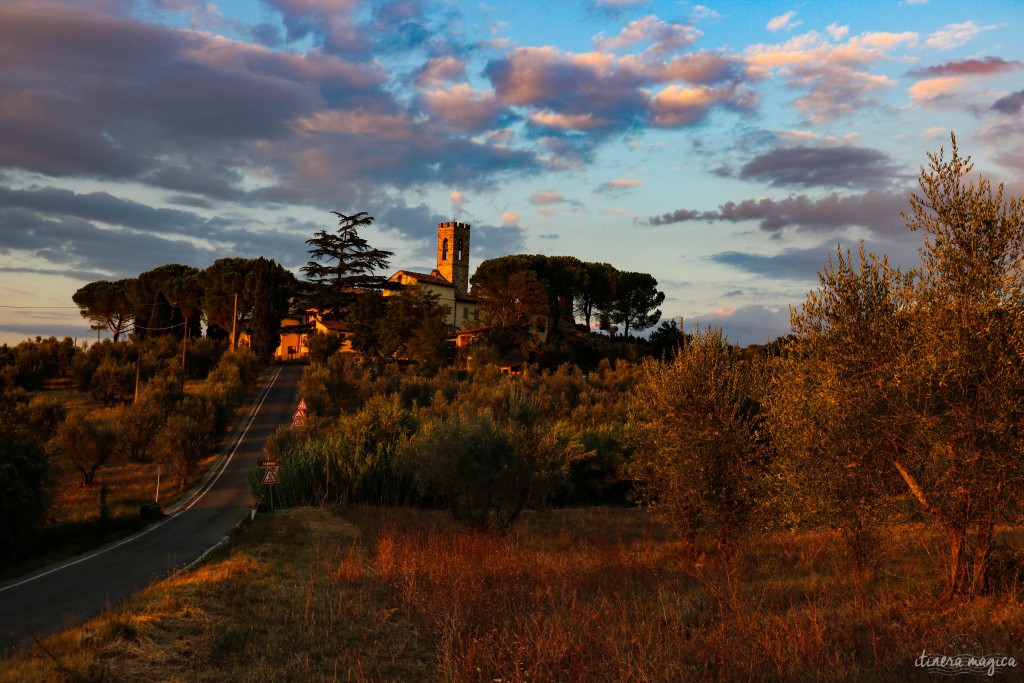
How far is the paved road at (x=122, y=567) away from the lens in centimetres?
1872

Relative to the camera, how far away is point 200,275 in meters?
107

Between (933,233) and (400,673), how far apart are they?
48.7ft

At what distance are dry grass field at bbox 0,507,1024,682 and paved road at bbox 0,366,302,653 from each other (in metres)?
2.63

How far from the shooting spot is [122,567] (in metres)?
26.1

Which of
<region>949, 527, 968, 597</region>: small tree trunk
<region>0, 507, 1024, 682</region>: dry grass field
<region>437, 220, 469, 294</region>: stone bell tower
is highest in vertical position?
<region>437, 220, 469, 294</region>: stone bell tower

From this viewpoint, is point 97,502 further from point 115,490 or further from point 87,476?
point 87,476

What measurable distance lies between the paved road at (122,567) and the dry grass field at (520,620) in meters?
2.63

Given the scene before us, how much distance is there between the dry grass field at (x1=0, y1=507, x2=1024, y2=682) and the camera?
470 inches

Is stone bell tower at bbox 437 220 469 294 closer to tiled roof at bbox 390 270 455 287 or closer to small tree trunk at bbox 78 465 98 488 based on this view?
tiled roof at bbox 390 270 455 287

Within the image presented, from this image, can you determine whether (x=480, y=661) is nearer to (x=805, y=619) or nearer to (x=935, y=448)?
(x=805, y=619)

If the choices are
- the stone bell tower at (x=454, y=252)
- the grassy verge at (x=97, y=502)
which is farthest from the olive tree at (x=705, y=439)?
the stone bell tower at (x=454, y=252)

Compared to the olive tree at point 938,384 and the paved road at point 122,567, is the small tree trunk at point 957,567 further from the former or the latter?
the paved road at point 122,567

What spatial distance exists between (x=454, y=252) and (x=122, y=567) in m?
107

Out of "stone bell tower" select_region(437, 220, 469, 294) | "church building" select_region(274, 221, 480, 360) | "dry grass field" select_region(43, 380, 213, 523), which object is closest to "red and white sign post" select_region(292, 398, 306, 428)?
"dry grass field" select_region(43, 380, 213, 523)
